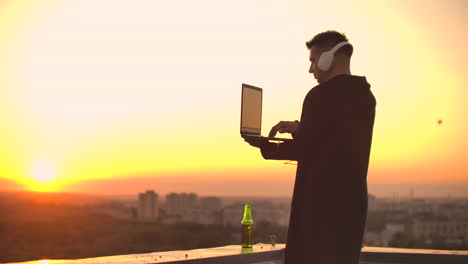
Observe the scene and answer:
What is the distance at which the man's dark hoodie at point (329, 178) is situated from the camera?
6.43 feet

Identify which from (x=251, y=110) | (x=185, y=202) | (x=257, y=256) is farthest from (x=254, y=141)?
(x=185, y=202)

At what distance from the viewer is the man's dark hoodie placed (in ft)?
6.43

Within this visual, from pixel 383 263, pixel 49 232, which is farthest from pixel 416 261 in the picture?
pixel 49 232

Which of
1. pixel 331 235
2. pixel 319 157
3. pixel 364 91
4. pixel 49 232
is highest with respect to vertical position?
pixel 364 91

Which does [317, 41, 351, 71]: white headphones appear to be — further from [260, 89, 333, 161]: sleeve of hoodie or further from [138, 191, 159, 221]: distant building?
[138, 191, 159, 221]: distant building

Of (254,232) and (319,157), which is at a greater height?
(319,157)

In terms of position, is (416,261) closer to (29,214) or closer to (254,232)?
(254,232)

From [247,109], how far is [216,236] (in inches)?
90.6

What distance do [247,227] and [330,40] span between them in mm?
2137

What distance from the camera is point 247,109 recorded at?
2957 mm

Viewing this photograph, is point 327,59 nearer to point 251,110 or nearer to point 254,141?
point 254,141

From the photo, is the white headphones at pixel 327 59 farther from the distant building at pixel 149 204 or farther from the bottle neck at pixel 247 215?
the distant building at pixel 149 204

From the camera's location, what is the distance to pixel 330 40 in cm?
216

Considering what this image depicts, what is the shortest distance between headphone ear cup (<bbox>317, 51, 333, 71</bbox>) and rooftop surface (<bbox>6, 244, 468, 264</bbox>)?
4.16 ft
